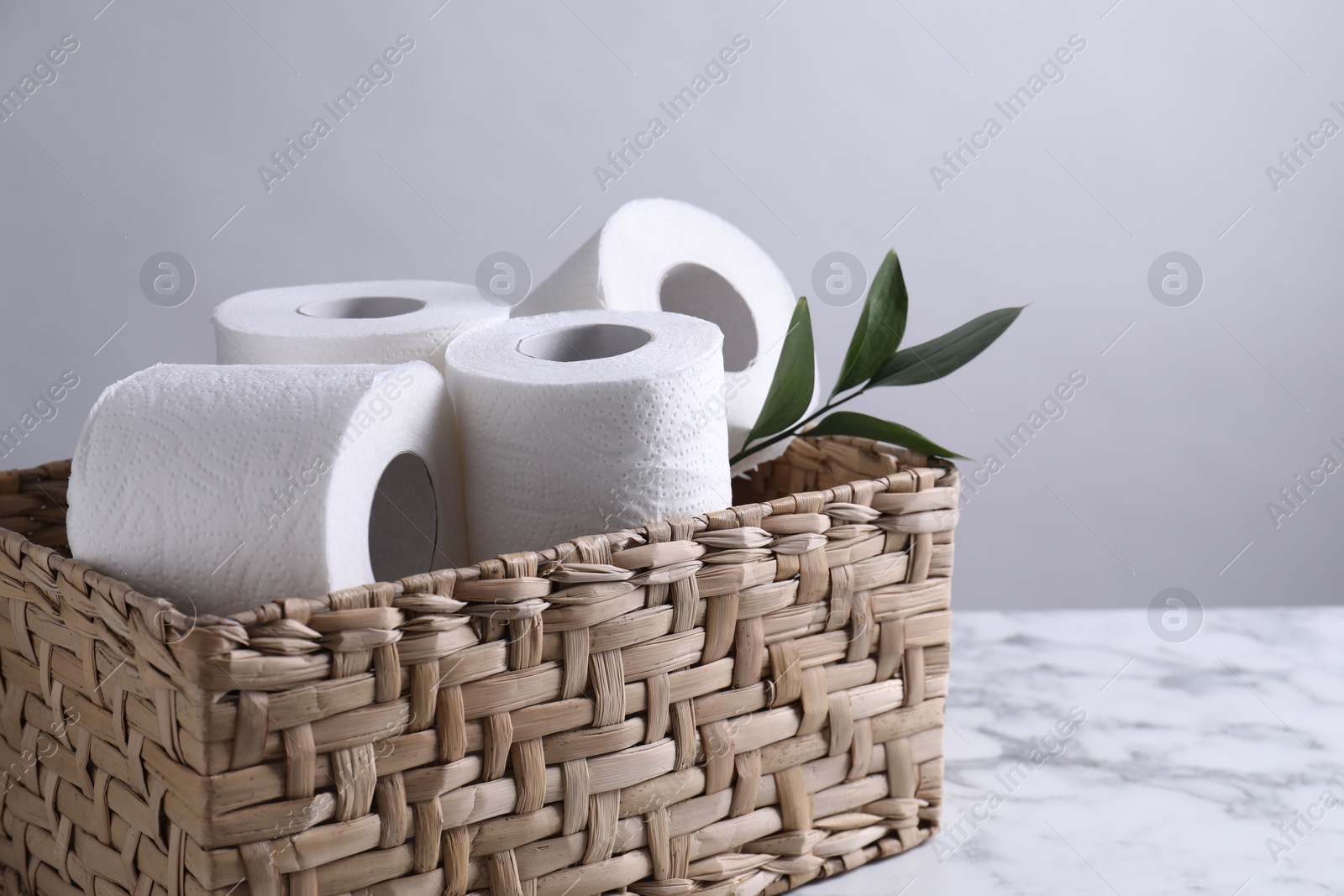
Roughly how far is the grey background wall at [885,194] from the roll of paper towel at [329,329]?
0.49m

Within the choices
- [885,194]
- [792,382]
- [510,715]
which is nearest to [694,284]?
[792,382]

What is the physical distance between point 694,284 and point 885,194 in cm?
57

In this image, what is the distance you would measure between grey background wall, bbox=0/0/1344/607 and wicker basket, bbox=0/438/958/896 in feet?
1.93

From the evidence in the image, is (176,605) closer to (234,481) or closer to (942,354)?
(234,481)

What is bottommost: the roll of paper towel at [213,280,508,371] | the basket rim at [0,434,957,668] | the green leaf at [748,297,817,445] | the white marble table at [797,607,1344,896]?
the white marble table at [797,607,1344,896]

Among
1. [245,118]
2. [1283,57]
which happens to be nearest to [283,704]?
[245,118]

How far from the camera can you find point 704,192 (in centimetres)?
123

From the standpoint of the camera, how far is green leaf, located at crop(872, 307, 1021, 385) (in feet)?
2.18

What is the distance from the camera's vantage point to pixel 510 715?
45 cm

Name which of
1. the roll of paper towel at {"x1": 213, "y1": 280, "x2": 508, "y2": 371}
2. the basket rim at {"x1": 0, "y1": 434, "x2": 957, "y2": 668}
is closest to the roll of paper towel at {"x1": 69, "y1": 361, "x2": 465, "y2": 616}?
the basket rim at {"x1": 0, "y1": 434, "x2": 957, "y2": 668}

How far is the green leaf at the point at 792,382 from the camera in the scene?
0.65 metres

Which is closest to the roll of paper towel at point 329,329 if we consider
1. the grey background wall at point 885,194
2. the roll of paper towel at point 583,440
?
the roll of paper towel at point 583,440

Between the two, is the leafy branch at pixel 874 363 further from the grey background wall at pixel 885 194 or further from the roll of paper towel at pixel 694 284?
the grey background wall at pixel 885 194

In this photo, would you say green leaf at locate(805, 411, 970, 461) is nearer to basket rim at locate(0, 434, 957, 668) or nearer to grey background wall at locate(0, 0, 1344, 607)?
basket rim at locate(0, 434, 957, 668)
